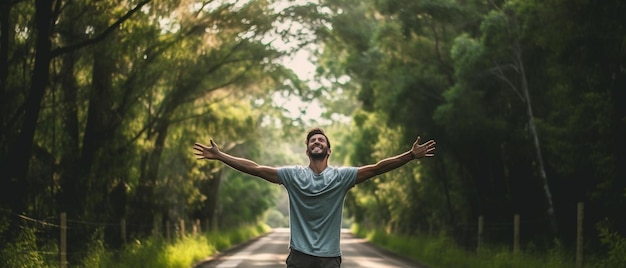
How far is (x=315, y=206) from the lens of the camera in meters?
6.48

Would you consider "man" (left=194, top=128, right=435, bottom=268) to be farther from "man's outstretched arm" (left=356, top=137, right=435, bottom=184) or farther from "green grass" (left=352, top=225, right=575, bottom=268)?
"green grass" (left=352, top=225, right=575, bottom=268)

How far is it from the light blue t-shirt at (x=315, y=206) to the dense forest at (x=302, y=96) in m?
7.03

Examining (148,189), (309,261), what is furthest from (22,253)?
(148,189)

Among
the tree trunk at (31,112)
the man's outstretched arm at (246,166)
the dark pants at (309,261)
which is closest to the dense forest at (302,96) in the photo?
the tree trunk at (31,112)

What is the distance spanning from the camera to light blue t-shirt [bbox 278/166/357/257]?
646 cm

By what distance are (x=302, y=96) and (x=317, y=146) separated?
107 ft

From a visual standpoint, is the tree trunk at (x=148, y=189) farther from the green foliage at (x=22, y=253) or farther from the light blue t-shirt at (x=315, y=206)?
the light blue t-shirt at (x=315, y=206)

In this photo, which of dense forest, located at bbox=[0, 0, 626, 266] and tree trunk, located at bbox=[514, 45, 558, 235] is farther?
tree trunk, located at bbox=[514, 45, 558, 235]

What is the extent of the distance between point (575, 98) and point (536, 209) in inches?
330

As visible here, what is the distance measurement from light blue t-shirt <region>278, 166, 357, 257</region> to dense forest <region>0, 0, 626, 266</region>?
23.1 feet

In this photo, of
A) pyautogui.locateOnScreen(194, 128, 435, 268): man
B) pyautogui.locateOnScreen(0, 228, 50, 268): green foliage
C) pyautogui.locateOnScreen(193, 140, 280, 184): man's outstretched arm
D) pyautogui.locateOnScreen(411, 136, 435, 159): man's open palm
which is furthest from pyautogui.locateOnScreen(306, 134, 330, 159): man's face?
pyautogui.locateOnScreen(0, 228, 50, 268): green foliage

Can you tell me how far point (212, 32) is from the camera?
25.2 m

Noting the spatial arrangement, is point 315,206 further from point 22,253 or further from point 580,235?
point 580,235

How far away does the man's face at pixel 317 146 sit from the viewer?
6.45 m
